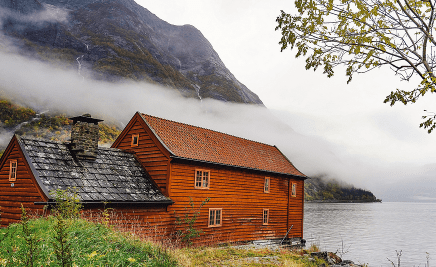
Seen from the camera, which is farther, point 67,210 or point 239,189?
point 239,189

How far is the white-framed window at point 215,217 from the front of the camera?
23500 millimetres

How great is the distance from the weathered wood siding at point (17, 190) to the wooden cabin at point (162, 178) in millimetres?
54

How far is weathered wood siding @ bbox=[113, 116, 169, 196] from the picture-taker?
2145 centimetres

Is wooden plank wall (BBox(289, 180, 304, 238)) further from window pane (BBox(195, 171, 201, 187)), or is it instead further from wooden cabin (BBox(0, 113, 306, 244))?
window pane (BBox(195, 171, 201, 187))

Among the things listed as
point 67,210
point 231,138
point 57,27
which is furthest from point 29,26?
point 67,210

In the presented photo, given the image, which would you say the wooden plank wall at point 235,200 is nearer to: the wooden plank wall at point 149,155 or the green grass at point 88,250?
the wooden plank wall at point 149,155

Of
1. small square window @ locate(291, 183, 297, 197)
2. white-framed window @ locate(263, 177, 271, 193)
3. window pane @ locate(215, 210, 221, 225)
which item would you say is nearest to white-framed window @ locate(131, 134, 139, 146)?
window pane @ locate(215, 210, 221, 225)

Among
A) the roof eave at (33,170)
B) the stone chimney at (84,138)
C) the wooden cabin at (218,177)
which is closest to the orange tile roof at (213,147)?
the wooden cabin at (218,177)

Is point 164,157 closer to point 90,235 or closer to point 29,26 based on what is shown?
→ point 90,235

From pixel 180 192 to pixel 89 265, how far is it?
1465 cm

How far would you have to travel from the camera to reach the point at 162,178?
70.2ft

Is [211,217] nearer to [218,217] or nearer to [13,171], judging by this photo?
[218,217]

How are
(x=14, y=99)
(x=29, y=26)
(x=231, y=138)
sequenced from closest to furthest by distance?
1. (x=231, y=138)
2. (x=14, y=99)
3. (x=29, y=26)

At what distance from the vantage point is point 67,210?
40.3 ft
